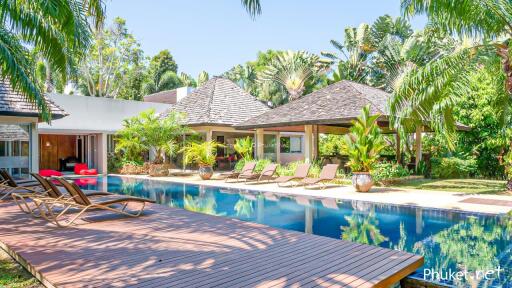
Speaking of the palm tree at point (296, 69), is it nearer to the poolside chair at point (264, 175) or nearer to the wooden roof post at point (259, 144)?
the wooden roof post at point (259, 144)

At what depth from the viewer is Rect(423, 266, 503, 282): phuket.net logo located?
18.1ft

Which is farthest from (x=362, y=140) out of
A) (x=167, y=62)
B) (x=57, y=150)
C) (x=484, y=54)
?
(x=167, y=62)

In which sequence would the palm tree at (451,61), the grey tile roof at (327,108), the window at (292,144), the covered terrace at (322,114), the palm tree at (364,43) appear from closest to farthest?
the palm tree at (451,61)
the grey tile roof at (327,108)
the covered terrace at (322,114)
the window at (292,144)
the palm tree at (364,43)

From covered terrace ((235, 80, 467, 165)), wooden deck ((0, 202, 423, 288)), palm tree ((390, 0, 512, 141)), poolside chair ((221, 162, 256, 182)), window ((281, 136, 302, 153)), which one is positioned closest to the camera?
wooden deck ((0, 202, 423, 288))

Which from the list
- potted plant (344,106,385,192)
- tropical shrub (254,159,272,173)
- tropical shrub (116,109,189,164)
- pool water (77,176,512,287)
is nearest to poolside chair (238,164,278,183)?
tropical shrub (254,159,272,173)

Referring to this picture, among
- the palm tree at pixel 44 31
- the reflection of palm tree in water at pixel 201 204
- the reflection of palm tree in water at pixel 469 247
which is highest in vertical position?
the palm tree at pixel 44 31

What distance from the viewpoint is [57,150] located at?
28172 mm

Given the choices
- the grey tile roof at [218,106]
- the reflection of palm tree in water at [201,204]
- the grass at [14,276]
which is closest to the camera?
the grass at [14,276]

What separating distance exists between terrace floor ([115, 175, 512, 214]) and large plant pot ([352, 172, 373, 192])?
25cm

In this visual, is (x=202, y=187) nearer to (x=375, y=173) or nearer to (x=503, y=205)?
(x=375, y=173)

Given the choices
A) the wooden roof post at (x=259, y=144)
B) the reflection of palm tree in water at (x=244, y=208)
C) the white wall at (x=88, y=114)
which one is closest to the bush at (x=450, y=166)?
the wooden roof post at (x=259, y=144)

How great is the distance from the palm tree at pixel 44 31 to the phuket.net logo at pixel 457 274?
7.63 m

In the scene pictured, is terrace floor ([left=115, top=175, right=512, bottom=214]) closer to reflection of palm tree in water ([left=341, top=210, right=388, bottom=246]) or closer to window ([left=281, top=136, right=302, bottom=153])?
reflection of palm tree in water ([left=341, top=210, right=388, bottom=246])

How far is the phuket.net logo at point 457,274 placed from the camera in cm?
553
